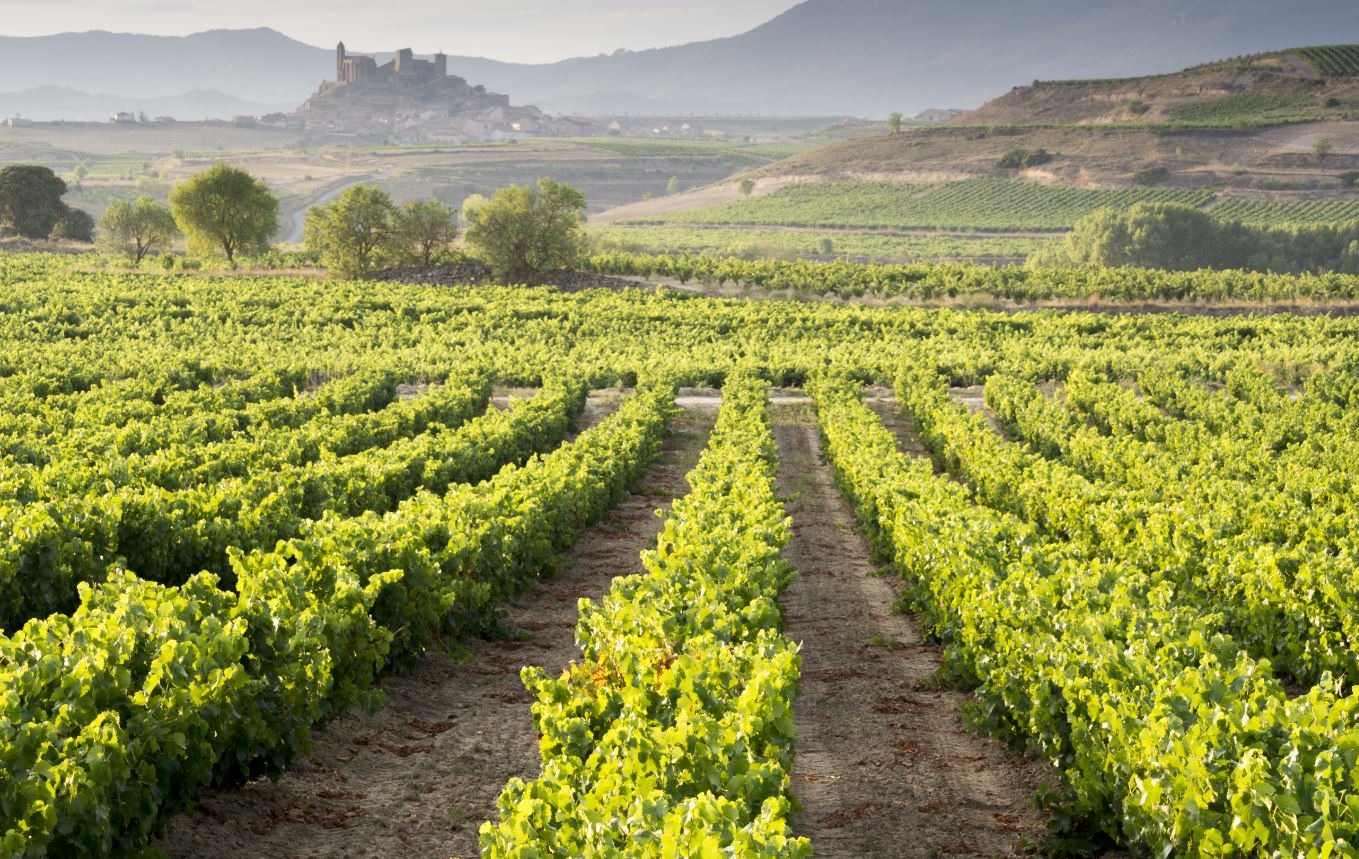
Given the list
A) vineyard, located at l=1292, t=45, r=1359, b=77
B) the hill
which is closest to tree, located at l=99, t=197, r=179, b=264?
the hill

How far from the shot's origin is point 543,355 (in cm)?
4831

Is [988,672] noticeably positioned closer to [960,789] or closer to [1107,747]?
[960,789]

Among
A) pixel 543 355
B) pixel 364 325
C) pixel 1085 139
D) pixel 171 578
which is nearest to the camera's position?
pixel 171 578

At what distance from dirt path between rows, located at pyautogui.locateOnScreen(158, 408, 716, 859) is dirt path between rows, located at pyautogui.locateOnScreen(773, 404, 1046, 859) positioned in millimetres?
2862

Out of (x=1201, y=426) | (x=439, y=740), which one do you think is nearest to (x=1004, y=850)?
(x=439, y=740)

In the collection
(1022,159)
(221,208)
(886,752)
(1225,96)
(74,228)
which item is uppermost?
(1225,96)

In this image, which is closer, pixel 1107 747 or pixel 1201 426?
pixel 1107 747

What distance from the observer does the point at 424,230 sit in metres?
80.9

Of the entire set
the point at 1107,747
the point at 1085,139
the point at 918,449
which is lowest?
the point at 918,449

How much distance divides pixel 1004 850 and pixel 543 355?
3944cm

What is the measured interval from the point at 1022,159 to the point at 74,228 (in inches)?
4599

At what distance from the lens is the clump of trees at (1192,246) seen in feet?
351

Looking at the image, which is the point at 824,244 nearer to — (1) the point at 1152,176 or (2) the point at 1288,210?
(1) the point at 1152,176

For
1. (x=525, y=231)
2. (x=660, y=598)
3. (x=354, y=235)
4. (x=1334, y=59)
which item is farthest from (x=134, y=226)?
(x=1334, y=59)
